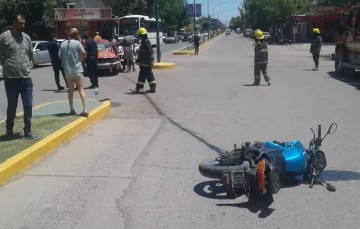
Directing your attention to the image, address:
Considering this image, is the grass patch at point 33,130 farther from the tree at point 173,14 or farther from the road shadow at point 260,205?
the tree at point 173,14

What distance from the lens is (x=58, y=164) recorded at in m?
7.26

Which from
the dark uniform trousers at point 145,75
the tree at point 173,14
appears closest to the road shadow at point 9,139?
the dark uniform trousers at point 145,75

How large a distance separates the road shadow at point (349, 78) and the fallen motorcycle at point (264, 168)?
37.0ft

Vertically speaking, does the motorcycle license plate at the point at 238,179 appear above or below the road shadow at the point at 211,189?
above

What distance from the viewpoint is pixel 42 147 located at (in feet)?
25.1

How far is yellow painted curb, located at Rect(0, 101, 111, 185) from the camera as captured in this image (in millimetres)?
6566

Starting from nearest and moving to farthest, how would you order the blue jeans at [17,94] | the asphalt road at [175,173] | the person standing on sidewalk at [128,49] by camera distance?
the asphalt road at [175,173]
the blue jeans at [17,94]
the person standing on sidewalk at [128,49]

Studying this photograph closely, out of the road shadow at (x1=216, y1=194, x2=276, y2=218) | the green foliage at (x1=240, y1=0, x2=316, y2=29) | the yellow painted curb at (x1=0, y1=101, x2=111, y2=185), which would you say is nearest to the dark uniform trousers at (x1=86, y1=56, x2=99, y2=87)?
the yellow painted curb at (x1=0, y1=101, x2=111, y2=185)

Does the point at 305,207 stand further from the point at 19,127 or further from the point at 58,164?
the point at 19,127

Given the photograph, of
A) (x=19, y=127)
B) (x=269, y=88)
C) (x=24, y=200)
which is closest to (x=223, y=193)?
(x=24, y=200)

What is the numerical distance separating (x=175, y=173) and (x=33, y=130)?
3350mm

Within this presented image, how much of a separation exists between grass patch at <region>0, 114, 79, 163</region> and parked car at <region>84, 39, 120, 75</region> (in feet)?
34.7

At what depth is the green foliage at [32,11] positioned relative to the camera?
4316 centimetres

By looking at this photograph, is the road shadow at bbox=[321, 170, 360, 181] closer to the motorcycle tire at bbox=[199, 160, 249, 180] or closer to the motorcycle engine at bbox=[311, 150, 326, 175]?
the motorcycle engine at bbox=[311, 150, 326, 175]
